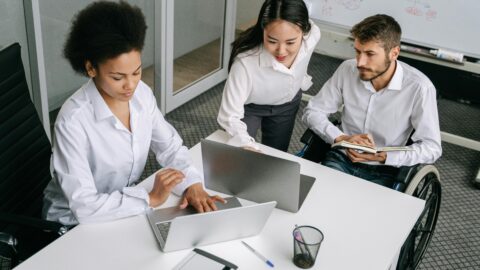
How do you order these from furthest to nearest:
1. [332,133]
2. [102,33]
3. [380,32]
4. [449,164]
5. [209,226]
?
[449,164], [332,133], [380,32], [102,33], [209,226]

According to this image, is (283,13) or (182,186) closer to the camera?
(182,186)

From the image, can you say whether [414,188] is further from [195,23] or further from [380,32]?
[195,23]

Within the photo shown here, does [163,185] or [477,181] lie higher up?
[163,185]

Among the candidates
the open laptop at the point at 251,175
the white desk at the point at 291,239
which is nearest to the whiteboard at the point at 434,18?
the white desk at the point at 291,239

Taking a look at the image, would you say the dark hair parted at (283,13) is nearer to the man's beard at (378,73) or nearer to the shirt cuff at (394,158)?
the man's beard at (378,73)

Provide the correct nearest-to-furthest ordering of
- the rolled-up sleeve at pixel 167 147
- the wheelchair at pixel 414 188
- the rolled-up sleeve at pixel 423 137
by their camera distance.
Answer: the rolled-up sleeve at pixel 167 147, the wheelchair at pixel 414 188, the rolled-up sleeve at pixel 423 137

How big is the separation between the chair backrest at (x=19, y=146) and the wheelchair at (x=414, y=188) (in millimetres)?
1004

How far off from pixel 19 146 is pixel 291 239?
3.16 feet

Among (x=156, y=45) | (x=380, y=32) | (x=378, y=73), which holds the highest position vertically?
(x=380, y=32)

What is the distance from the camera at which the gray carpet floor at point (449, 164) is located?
8.88 feet

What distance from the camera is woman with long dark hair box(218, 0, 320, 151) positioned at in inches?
81.4

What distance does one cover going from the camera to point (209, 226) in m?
1.49

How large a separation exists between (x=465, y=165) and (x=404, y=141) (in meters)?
1.41

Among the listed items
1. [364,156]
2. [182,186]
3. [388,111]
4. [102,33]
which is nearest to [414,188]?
[364,156]
